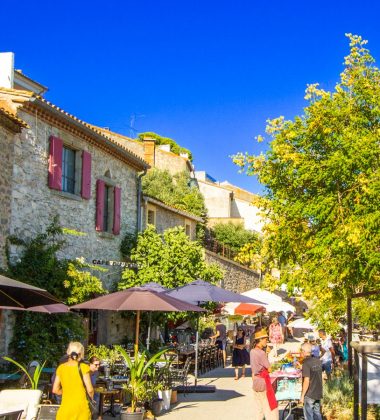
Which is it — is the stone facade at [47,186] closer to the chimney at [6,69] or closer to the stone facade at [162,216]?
the stone facade at [162,216]

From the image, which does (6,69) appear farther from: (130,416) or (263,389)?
(263,389)

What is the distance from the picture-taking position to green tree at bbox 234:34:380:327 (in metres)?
12.0

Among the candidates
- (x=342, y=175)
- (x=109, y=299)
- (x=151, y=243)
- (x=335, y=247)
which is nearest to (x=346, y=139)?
(x=342, y=175)

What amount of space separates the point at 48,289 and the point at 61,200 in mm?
2785

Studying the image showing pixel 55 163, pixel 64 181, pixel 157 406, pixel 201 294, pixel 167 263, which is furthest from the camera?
pixel 167 263

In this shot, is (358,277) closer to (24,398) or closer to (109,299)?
(109,299)

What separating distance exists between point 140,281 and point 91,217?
2972 millimetres

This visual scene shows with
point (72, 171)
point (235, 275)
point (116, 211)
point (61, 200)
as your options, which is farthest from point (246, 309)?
point (61, 200)

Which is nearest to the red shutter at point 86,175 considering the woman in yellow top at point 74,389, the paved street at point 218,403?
the paved street at point 218,403

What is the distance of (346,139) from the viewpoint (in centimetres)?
1253

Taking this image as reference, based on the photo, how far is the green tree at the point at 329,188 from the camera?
1204 centimetres

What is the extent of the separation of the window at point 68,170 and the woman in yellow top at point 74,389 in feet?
33.3

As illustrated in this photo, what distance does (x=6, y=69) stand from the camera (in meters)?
16.9

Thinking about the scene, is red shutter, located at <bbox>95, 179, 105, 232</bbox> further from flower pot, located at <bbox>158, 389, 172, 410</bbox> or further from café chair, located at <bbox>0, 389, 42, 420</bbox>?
café chair, located at <bbox>0, 389, 42, 420</bbox>
